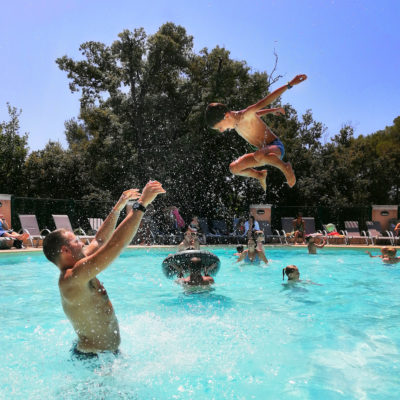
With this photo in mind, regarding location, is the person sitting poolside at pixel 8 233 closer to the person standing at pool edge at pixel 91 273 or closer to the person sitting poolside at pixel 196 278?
the person sitting poolside at pixel 196 278

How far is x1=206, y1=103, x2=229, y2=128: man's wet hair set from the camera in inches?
179

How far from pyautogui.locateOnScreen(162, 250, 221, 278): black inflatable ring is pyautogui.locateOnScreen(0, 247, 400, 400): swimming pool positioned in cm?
38

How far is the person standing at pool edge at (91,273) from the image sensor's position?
2381mm

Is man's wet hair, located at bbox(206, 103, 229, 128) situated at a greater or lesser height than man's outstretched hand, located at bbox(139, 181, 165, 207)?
greater

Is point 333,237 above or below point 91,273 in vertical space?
below

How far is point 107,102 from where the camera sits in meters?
21.6

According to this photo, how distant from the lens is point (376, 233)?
16875mm

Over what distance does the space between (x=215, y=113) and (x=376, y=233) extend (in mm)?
14326

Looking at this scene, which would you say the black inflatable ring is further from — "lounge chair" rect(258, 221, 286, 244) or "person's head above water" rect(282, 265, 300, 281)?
"lounge chair" rect(258, 221, 286, 244)

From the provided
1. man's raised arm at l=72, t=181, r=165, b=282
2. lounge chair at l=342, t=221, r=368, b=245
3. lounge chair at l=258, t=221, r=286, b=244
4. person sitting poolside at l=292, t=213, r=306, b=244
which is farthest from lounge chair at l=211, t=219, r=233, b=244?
man's raised arm at l=72, t=181, r=165, b=282

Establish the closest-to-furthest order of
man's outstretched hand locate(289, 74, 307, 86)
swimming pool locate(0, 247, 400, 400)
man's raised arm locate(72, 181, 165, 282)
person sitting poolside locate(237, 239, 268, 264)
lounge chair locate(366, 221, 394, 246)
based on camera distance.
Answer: man's raised arm locate(72, 181, 165, 282) < swimming pool locate(0, 247, 400, 400) < man's outstretched hand locate(289, 74, 307, 86) < person sitting poolside locate(237, 239, 268, 264) < lounge chair locate(366, 221, 394, 246)

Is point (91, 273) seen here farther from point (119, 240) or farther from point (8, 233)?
point (8, 233)

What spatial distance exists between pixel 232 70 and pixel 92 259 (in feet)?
62.3

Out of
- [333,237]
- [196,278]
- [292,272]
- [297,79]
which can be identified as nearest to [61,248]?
[297,79]
